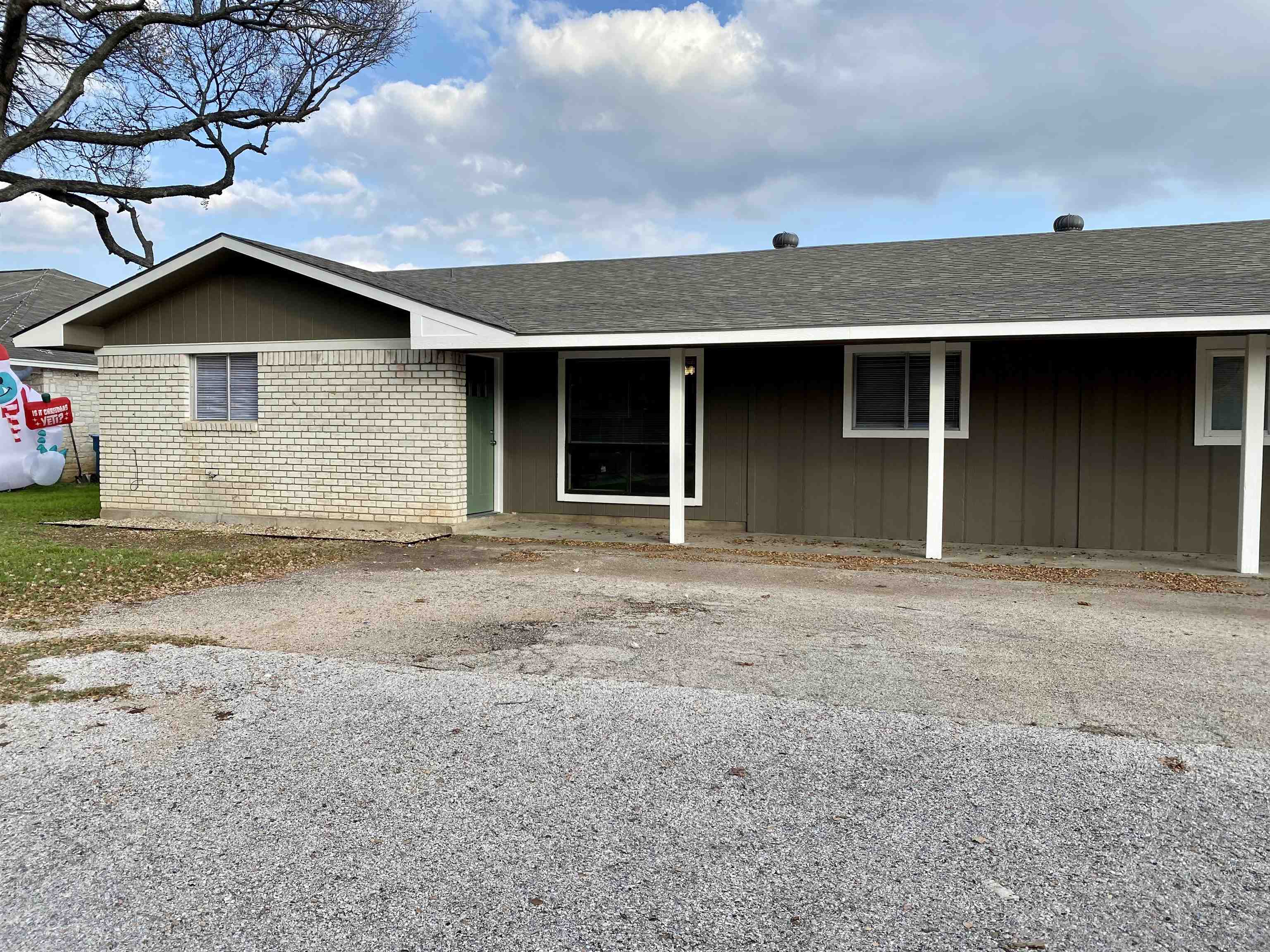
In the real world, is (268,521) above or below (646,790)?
above

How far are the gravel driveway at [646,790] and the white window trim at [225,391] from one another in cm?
624

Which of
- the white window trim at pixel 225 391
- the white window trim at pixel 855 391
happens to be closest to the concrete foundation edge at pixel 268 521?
the white window trim at pixel 225 391

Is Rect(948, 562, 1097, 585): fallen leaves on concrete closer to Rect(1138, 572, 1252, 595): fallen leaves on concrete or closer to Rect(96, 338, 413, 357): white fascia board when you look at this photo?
Rect(1138, 572, 1252, 595): fallen leaves on concrete

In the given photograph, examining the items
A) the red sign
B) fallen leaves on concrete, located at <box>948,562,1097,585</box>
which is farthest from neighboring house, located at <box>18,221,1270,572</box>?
the red sign

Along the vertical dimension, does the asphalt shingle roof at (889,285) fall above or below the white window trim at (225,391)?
above

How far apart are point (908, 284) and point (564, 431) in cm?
486

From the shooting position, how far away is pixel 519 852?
3086 millimetres

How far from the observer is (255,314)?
12141mm

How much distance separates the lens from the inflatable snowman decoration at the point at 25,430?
647 inches

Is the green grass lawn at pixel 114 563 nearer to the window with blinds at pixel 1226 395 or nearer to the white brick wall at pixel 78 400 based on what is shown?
the white brick wall at pixel 78 400

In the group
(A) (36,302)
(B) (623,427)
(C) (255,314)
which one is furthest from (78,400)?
(B) (623,427)

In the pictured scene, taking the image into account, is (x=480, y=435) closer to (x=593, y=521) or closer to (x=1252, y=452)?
(x=593, y=521)

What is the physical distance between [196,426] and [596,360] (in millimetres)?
5669

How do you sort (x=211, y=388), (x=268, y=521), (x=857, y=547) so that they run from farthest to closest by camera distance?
(x=211, y=388) < (x=268, y=521) < (x=857, y=547)
